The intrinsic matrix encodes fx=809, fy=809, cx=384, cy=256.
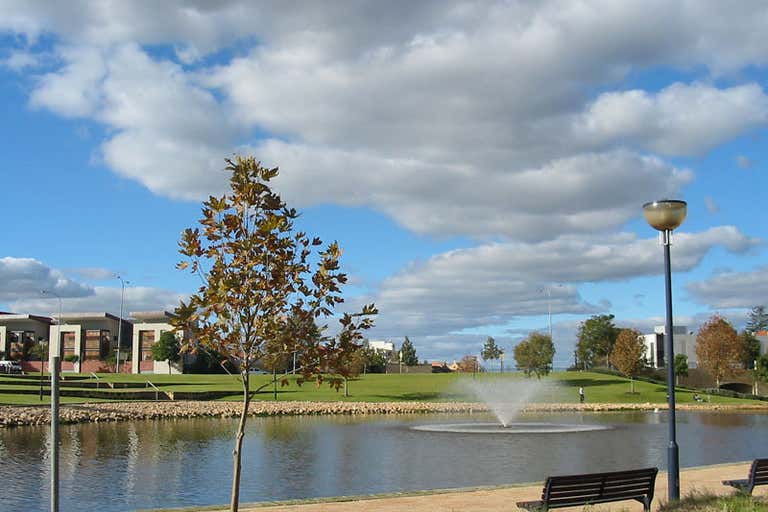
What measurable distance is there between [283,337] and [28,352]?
5437 inches

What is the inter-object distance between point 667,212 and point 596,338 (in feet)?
367

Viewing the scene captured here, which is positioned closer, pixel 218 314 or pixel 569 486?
pixel 218 314

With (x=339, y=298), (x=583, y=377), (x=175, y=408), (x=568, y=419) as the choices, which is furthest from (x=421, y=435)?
(x=583, y=377)

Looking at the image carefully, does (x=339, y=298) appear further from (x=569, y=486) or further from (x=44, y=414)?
(x=44, y=414)

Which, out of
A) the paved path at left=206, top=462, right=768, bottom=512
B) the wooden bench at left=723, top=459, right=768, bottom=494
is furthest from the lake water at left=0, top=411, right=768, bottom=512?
the wooden bench at left=723, top=459, right=768, bottom=494

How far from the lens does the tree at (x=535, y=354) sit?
106062mm

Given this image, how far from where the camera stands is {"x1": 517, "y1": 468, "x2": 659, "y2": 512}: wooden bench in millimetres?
13930

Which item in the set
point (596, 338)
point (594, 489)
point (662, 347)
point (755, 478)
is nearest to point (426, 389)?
point (596, 338)

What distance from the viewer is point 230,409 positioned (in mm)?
60344

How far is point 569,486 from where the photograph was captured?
46.5 ft

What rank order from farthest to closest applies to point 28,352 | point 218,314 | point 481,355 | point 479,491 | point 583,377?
point 481,355
point 28,352
point 583,377
point 479,491
point 218,314

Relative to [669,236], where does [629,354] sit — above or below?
below

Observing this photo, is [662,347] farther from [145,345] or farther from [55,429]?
[55,429]

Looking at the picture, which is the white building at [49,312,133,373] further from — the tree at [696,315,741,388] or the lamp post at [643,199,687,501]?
the lamp post at [643,199,687,501]
